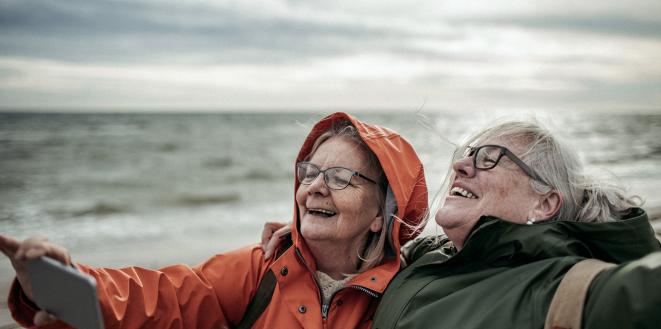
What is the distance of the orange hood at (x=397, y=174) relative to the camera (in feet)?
10.0

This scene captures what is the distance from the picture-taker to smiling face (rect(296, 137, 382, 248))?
2.99 m

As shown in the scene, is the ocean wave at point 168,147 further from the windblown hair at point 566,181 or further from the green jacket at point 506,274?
the green jacket at point 506,274

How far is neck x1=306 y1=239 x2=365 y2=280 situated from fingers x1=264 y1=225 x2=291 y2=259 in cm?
17

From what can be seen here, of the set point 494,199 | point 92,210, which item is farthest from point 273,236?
point 92,210

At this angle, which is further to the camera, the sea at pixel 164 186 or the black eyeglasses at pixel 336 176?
the sea at pixel 164 186

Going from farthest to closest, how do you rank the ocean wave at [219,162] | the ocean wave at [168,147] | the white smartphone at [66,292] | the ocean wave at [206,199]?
the ocean wave at [168,147] < the ocean wave at [219,162] < the ocean wave at [206,199] < the white smartphone at [66,292]

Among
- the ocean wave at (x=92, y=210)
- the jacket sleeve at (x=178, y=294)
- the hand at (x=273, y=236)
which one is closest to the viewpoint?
the jacket sleeve at (x=178, y=294)

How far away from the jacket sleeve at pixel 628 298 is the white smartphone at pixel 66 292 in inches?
60.2

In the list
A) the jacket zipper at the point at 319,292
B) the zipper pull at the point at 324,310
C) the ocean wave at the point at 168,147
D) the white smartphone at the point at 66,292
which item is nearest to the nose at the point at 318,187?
the jacket zipper at the point at 319,292

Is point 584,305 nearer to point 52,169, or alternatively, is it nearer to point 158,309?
point 158,309

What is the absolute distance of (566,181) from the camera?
284 centimetres

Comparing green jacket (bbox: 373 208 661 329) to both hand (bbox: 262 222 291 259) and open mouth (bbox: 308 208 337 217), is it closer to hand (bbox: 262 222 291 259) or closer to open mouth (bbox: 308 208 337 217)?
open mouth (bbox: 308 208 337 217)

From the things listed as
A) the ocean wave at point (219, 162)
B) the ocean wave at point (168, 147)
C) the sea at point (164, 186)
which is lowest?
the ocean wave at point (168, 147)

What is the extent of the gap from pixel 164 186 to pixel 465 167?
15024 mm
